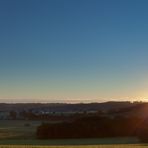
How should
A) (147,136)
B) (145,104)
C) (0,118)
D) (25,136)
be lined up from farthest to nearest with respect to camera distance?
1. (0,118)
2. (145,104)
3. (25,136)
4. (147,136)

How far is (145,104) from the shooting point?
430ft

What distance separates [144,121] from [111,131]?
20.1ft

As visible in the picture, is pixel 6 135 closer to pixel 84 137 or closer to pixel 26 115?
pixel 84 137

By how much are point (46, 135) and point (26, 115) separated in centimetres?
7163

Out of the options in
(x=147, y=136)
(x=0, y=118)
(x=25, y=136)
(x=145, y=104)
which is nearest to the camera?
(x=147, y=136)

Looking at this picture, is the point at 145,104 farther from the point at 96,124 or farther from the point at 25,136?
the point at 25,136

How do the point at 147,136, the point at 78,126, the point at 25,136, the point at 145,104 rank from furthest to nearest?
the point at 145,104 < the point at 78,126 < the point at 25,136 < the point at 147,136

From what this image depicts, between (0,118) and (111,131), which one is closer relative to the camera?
(111,131)

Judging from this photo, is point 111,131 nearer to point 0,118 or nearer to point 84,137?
point 84,137

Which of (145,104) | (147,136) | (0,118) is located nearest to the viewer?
(147,136)

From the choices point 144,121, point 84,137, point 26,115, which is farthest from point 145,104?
point 84,137

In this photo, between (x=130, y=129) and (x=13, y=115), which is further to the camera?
(x=13, y=115)

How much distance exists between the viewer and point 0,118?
475 feet

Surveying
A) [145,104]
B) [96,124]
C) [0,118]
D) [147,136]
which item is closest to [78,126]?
[96,124]
